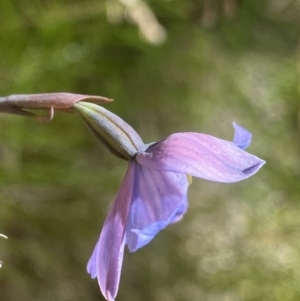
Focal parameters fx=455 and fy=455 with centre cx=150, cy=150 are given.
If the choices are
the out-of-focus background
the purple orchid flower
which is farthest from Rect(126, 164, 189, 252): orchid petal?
the out-of-focus background

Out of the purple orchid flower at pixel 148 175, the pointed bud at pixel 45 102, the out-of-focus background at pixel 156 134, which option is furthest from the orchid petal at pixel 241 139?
the out-of-focus background at pixel 156 134

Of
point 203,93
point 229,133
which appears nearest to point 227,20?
point 203,93

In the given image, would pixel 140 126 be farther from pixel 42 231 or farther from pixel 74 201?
pixel 42 231

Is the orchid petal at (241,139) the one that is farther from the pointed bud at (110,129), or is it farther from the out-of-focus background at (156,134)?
the out-of-focus background at (156,134)

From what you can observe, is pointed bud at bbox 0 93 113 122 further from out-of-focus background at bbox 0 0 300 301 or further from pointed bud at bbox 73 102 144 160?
out-of-focus background at bbox 0 0 300 301

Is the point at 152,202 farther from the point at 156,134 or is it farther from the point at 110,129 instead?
the point at 156,134
